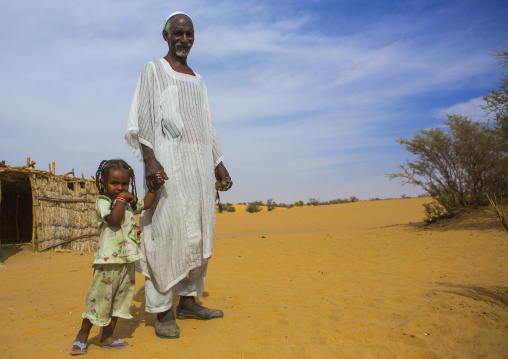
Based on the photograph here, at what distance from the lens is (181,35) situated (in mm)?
3381

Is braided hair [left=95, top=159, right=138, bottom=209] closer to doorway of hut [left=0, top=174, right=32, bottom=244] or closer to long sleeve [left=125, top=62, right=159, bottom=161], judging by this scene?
long sleeve [left=125, top=62, right=159, bottom=161]

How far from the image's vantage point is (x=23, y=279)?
6992 millimetres

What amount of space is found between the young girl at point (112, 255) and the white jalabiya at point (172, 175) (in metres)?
0.17

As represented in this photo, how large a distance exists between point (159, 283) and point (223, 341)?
0.70 m

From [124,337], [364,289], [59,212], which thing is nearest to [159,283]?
[124,337]

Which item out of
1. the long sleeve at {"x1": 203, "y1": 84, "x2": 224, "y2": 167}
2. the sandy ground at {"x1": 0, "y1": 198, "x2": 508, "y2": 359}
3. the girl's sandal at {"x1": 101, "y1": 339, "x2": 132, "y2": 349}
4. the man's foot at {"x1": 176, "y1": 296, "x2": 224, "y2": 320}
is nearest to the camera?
the sandy ground at {"x1": 0, "y1": 198, "x2": 508, "y2": 359}

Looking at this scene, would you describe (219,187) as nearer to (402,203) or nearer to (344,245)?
(344,245)

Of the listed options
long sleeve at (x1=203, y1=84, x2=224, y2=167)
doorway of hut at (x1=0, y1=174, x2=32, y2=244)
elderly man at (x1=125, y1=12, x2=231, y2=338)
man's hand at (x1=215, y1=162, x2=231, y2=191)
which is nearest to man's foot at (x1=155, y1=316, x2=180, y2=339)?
elderly man at (x1=125, y1=12, x2=231, y2=338)

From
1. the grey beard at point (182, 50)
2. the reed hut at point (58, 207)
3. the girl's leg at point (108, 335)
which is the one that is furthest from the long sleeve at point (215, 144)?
the reed hut at point (58, 207)

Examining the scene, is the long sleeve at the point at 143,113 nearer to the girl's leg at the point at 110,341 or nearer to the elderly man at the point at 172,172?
the elderly man at the point at 172,172

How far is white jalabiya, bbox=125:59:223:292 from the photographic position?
10.4 ft

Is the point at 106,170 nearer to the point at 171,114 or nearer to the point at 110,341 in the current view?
the point at 171,114

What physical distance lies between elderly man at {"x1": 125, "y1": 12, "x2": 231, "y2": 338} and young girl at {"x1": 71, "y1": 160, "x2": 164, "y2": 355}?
156mm

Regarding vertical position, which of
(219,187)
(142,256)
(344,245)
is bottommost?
(344,245)
